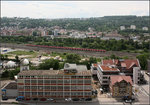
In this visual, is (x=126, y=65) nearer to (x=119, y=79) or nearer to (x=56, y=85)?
(x=119, y=79)

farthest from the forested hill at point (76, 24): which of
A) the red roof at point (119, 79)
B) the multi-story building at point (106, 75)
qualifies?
the red roof at point (119, 79)

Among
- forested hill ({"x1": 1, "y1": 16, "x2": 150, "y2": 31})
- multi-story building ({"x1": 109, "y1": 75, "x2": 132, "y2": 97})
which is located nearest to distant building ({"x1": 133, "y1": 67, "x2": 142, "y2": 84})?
multi-story building ({"x1": 109, "y1": 75, "x2": 132, "y2": 97})

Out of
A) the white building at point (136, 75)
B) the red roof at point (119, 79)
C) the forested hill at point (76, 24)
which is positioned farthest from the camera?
the forested hill at point (76, 24)

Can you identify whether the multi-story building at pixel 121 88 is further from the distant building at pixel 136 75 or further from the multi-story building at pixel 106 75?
the distant building at pixel 136 75

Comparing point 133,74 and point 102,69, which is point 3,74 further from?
point 133,74

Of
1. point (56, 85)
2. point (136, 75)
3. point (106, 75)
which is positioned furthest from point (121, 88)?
point (56, 85)

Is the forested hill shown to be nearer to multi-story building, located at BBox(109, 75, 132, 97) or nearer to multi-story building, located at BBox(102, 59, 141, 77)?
multi-story building, located at BBox(102, 59, 141, 77)

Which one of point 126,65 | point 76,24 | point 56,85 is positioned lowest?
point 56,85

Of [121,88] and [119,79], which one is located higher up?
[119,79]

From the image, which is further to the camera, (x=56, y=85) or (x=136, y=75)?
(x=136, y=75)

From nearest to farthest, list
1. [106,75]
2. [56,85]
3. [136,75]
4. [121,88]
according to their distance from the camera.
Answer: [56,85]
[121,88]
[106,75]
[136,75]
